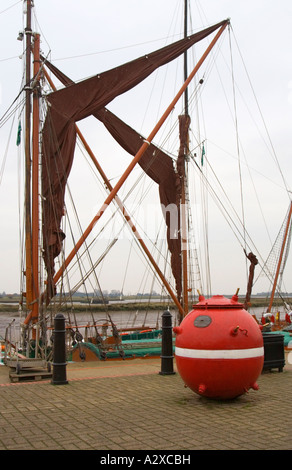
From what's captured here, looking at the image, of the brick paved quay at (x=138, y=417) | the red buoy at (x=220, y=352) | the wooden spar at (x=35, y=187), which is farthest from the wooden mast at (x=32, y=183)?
the red buoy at (x=220, y=352)

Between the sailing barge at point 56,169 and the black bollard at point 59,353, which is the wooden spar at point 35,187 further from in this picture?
the black bollard at point 59,353

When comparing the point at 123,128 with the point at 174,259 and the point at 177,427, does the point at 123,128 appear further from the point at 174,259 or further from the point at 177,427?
the point at 177,427

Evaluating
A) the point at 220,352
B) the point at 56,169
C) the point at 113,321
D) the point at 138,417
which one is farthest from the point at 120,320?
the point at 138,417

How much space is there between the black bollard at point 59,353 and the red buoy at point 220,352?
2.47 meters

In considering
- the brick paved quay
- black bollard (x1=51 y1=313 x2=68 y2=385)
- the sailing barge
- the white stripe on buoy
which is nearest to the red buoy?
the white stripe on buoy

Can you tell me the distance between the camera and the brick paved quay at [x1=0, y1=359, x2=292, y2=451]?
18.7 feet

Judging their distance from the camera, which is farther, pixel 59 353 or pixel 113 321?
pixel 113 321

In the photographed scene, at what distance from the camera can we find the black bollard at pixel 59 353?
937cm

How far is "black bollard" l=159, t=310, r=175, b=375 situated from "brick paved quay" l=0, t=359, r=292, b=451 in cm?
54

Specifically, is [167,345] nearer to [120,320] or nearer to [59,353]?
[59,353]

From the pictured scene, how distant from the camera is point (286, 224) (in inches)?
1260

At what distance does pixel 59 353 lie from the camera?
9.37 m

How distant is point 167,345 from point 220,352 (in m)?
3.22

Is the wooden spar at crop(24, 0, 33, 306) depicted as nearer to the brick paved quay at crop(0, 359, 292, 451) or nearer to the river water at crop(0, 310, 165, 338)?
the river water at crop(0, 310, 165, 338)
